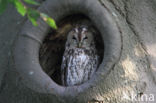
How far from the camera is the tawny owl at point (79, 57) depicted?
2922 mm

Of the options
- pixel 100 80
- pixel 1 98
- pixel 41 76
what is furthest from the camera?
pixel 1 98

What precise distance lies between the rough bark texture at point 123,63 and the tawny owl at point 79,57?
0.59 meters

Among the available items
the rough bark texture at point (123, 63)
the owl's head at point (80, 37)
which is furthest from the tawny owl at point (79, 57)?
the rough bark texture at point (123, 63)

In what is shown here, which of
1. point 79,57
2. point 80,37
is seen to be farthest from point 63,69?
point 80,37

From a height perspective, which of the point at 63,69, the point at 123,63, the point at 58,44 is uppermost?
the point at 123,63

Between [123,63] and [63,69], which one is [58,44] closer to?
[63,69]

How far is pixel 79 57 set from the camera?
2.98 meters

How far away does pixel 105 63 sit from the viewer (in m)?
2.25

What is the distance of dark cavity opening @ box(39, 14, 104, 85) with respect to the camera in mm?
2900

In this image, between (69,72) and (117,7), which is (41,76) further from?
(117,7)

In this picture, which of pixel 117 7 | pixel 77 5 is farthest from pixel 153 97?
pixel 77 5

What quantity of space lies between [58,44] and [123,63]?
109cm

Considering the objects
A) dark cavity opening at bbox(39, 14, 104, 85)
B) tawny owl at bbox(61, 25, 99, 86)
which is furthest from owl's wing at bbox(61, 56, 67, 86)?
dark cavity opening at bbox(39, 14, 104, 85)

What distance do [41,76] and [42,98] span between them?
20 centimetres
